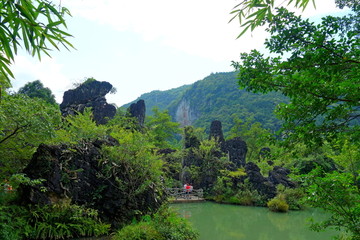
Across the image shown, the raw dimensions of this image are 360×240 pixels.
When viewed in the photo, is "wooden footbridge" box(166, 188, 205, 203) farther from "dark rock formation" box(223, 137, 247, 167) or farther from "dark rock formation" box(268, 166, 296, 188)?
"dark rock formation" box(223, 137, 247, 167)

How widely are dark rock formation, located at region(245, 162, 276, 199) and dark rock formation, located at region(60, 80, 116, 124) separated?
40.0ft

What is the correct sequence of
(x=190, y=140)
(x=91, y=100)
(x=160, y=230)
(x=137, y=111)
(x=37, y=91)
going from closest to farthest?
1. (x=160, y=230)
2. (x=190, y=140)
3. (x=91, y=100)
4. (x=37, y=91)
5. (x=137, y=111)

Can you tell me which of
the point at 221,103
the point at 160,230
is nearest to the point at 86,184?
the point at 160,230

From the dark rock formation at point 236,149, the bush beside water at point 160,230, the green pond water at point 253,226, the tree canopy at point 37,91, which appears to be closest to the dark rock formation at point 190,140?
the dark rock formation at point 236,149

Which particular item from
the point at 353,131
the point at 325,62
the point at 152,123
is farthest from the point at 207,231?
the point at 152,123

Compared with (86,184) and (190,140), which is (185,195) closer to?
(190,140)

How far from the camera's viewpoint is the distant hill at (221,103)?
46281 mm

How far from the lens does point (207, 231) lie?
8594 millimetres

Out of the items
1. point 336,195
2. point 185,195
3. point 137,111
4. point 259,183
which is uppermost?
point 137,111

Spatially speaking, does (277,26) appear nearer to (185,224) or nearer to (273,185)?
(185,224)

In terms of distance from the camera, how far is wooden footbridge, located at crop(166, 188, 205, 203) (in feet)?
51.7

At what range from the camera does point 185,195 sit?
16.5 meters

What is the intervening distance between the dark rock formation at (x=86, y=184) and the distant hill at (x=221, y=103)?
68.7 ft

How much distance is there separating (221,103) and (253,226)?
49034 millimetres
